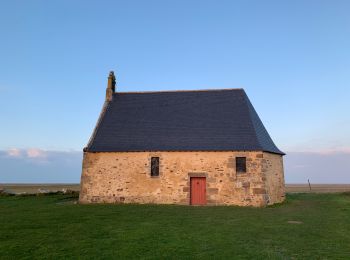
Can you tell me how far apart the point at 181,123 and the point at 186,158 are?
291cm

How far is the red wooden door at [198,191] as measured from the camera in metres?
20.0

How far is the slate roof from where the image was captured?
814 inches

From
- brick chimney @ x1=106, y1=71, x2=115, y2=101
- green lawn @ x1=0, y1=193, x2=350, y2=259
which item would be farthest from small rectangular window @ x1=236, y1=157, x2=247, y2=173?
brick chimney @ x1=106, y1=71, x2=115, y2=101

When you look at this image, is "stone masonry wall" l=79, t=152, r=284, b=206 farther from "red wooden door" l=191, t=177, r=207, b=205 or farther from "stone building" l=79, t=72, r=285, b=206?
"red wooden door" l=191, t=177, r=207, b=205

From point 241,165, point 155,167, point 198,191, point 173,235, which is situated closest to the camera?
point 173,235

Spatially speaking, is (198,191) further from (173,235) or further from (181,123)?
(173,235)

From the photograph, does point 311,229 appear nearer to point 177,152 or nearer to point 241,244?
point 241,244

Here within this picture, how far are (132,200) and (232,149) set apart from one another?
6.94 m

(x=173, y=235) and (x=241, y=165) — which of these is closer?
(x=173, y=235)

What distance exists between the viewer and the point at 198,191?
2009 centimetres

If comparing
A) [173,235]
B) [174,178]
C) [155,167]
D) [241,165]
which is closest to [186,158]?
[174,178]

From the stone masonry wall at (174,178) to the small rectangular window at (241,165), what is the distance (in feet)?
0.73

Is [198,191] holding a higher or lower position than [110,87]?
lower

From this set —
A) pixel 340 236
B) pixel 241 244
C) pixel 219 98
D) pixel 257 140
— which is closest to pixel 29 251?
pixel 241 244
